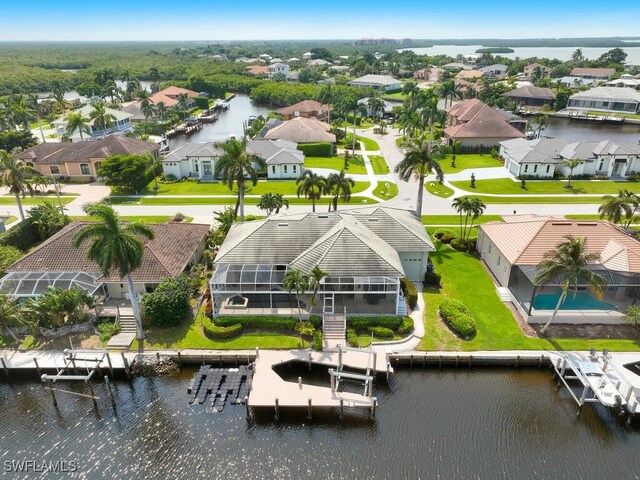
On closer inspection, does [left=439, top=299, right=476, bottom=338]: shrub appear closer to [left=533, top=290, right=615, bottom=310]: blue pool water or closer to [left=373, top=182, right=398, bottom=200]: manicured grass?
[left=533, top=290, right=615, bottom=310]: blue pool water

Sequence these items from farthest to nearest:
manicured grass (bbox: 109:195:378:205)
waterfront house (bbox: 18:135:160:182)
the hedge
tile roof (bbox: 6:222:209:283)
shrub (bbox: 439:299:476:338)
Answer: the hedge → waterfront house (bbox: 18:135:160:182) → manicured grass (bbox: 109:195:378:205) → tile roof (bbox: 6:222:209:283) → shrub (bbox: 439:299:476:338)

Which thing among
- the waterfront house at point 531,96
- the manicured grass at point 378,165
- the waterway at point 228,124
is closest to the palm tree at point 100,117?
the waterway at point 228,124

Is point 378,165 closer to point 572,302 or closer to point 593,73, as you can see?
point 572,302

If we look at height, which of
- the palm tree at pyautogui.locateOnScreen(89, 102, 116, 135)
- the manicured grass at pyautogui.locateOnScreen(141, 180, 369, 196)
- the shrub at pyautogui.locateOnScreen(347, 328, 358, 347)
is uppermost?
the palm tree at pyautogui.locateOnScreen(89, 102, 116, 135)

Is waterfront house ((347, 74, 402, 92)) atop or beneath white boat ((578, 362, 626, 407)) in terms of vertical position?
atop

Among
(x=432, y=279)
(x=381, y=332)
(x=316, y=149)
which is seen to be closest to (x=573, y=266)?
(x=432, y=279)

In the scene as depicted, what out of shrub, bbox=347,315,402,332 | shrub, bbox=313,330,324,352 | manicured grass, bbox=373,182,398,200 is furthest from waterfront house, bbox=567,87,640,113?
shrub, bbox=313,330,324,352

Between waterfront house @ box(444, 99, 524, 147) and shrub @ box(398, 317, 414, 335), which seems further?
waterfront house @ box(444, 99, 524, 147)
